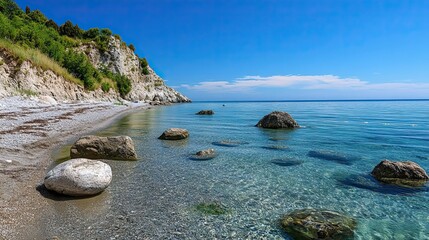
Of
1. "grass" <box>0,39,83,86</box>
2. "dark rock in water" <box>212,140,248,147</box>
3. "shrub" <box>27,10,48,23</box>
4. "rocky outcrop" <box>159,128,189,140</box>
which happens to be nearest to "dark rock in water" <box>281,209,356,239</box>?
"dark rock in water" <box>212,140,248,147</box>

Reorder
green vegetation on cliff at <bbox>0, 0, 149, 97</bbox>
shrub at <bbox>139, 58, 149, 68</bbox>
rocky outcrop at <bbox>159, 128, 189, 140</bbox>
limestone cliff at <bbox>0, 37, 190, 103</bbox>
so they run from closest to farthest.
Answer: rocky outcrop at <bbox>159, 128, 189, 140</bbox>, limestone cliff at <bbox>0, 37, 190, 103</bbox>, green vegetation on cliff at <bbox>0, 0, 149, 97</bbox>, shrub at <bbox>139, 58, 149, 68</bbox>

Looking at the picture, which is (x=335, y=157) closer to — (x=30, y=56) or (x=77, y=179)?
(x=77, y=179)

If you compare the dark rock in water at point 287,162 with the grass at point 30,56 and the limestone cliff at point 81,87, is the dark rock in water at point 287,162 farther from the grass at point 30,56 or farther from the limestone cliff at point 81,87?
the grass at point 30,56

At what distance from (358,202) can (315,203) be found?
1270 millimetres

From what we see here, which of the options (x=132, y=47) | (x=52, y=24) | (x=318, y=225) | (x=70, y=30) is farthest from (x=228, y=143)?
(x=132, y=47)

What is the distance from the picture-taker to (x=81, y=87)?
5119 centimetres

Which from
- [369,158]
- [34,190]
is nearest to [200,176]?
[34,190]

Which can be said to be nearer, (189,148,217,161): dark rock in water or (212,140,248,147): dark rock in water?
(189,148,217,161): dark rock in water

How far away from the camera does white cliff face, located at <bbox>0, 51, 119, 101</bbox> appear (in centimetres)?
3192

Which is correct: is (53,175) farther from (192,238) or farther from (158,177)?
(192,238)

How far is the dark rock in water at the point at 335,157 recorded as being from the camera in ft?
40.7

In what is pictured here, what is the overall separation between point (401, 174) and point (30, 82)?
40996mm

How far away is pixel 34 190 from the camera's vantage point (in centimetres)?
743

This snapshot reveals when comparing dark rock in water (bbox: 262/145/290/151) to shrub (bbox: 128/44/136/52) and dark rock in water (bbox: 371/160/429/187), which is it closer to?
dark rock in water (bbox: 371/160/429/187)
